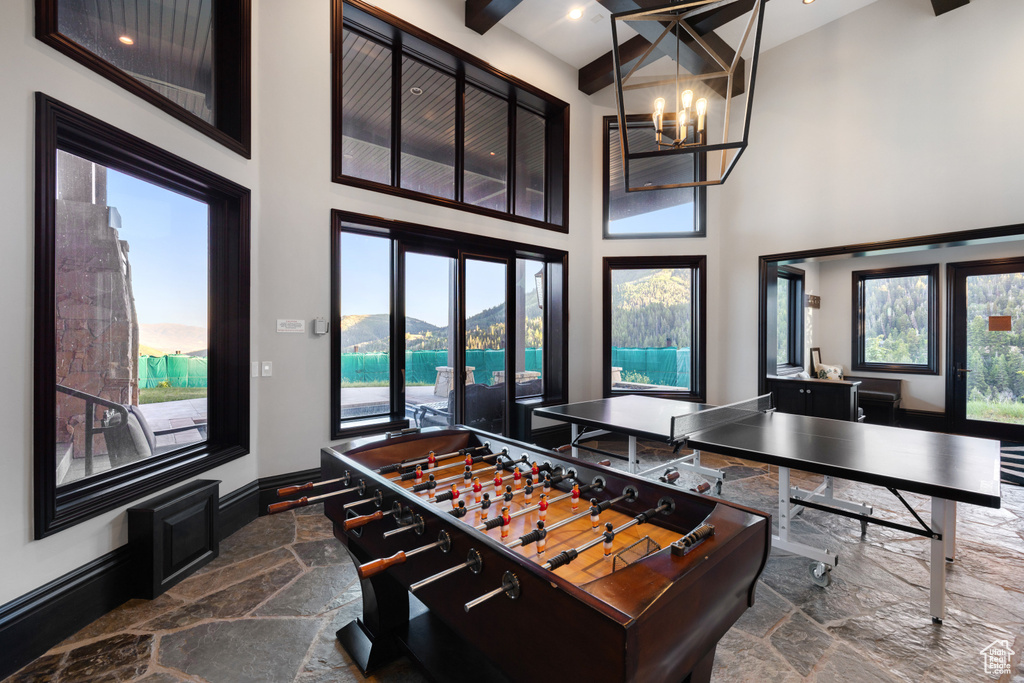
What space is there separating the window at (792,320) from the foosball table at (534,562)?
19.9ft

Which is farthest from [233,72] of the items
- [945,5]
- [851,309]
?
[851,309]

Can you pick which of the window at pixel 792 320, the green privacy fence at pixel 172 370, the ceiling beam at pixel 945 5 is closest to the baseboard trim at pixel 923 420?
the window at pixel 792 320

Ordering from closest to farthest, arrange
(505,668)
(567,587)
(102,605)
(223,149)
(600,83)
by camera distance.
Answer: (567,587) → (505,668) → (102,605) → (223,149) → (600,83)

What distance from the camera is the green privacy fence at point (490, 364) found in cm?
395

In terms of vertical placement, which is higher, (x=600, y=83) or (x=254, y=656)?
(x=600, y=83)

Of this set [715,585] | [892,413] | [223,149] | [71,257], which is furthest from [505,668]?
[892,413]

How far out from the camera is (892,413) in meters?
5.78

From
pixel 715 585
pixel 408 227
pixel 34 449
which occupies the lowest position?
pixel 715 585

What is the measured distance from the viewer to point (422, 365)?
4301mm

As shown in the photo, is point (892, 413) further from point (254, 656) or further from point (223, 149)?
point (223, 149)

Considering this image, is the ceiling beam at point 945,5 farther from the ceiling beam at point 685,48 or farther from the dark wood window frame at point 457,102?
the dark wood window frame at point 457,102

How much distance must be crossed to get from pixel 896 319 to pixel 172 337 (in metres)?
8.52

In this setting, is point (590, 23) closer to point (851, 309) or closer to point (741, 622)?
point (741, 622)

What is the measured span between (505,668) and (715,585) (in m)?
0.53
